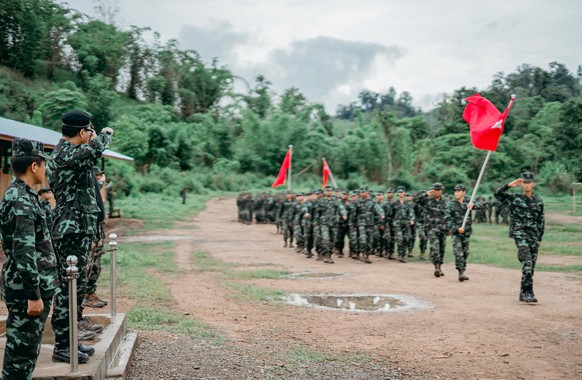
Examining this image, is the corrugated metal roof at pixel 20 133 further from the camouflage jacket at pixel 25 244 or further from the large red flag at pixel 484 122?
the large red flag at pixel 484 122

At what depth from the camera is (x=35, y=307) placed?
3.83 metres

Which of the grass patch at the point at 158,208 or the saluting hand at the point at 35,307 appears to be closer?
the saluting hand at the point at 35,307

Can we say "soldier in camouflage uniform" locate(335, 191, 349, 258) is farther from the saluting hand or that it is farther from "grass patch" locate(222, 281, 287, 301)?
the saluting hand

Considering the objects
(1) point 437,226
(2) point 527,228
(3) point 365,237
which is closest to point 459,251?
(1) point 437,226

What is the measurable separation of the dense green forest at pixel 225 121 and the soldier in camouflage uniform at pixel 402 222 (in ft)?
61.3

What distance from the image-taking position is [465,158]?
129 ft

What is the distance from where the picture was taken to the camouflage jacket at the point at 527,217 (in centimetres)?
942

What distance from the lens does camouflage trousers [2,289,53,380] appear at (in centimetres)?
395

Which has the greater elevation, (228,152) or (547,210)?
(228,152)

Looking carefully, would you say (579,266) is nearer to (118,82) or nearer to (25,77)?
(25,77)

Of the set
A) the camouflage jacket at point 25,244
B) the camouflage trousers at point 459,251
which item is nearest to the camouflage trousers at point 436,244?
the camouflage trousers at point 459,251

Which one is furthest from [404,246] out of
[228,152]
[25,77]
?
[25,77]

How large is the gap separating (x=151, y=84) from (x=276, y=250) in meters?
45.3

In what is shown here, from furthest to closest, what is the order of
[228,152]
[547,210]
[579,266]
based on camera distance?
[228,152], [547,210], [579,266]
